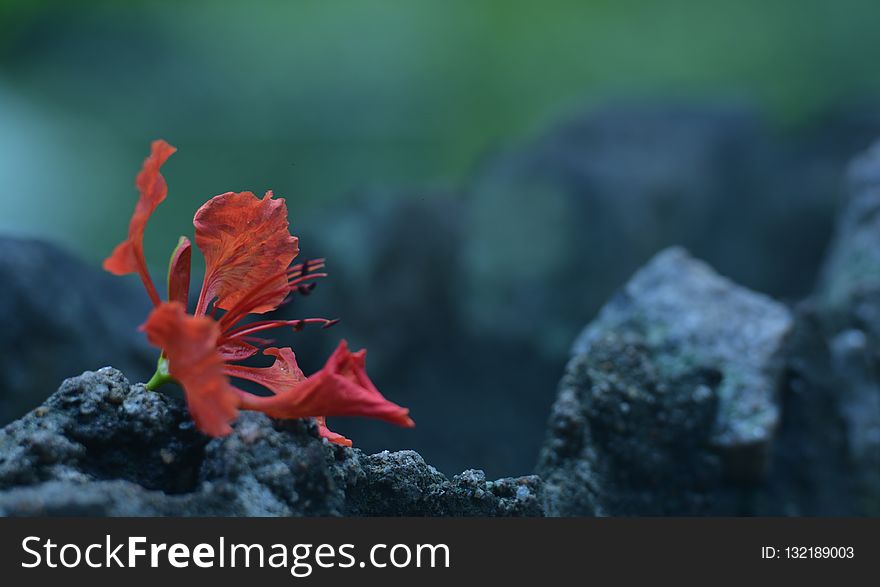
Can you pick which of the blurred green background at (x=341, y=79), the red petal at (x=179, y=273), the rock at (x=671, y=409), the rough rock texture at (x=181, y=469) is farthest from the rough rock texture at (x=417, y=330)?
the red petal at (x=179, y=273)

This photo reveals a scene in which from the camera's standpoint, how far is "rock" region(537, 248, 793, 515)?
2.94 ft

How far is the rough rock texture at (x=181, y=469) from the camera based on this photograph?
549 millimetres

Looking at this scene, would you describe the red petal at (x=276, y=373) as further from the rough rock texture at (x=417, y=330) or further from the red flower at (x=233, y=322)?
the rough rock texture at (x=417, y=330)

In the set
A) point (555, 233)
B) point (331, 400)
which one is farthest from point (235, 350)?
point (555, 233)

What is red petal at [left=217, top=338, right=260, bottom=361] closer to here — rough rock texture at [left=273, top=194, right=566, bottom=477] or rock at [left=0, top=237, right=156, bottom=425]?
rough rock texture at [left=273, top=194, right=566, bottom=477]

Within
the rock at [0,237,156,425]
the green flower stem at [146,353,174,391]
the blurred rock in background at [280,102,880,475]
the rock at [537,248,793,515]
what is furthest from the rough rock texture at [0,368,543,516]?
the blurred rock in background at [280,102,880,475]

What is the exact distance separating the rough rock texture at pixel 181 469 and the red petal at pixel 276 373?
53 millimetres

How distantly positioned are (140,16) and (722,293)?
1809 millimetres

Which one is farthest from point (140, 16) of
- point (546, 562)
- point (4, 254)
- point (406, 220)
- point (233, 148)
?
point (546, 562)

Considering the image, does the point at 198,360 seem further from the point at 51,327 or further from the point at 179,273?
the point at 51,327

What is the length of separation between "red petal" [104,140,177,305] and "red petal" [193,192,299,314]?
8 cm

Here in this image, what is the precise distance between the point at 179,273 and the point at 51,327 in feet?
2.83

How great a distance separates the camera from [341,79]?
2.36 meters

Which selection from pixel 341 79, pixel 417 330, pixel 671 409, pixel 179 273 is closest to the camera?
pixel 179 273
